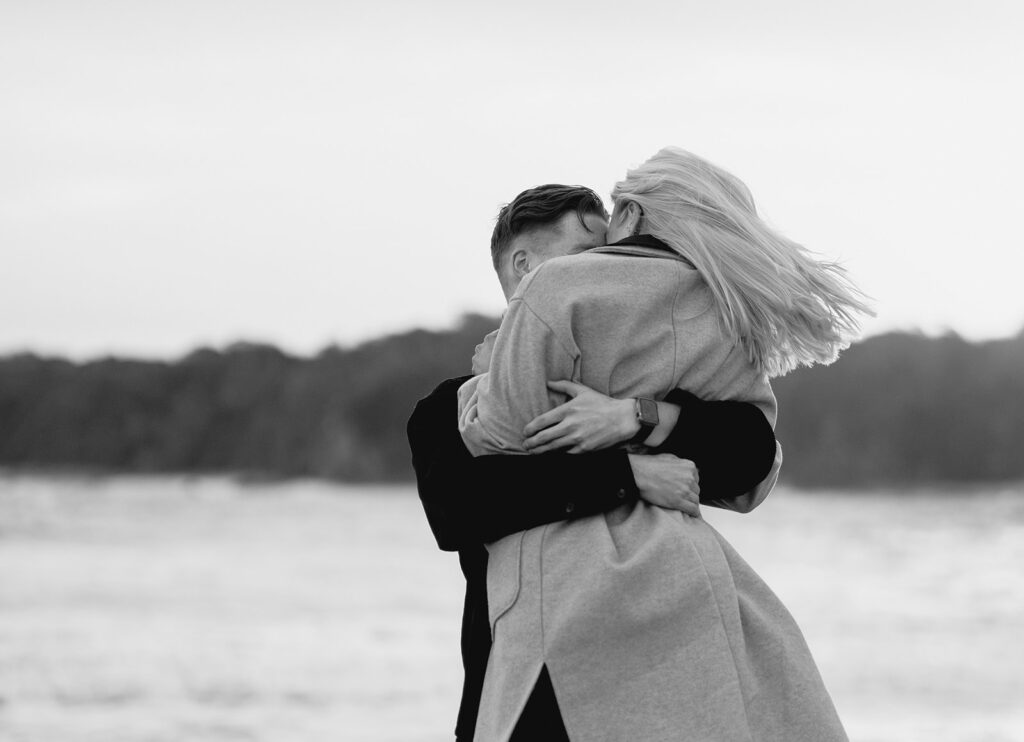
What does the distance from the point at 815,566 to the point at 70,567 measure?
670cm

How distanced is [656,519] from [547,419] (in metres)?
0.19

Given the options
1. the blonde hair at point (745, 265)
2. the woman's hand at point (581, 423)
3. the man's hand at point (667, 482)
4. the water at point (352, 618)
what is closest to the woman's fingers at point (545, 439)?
the woman's hand at point (581, 423)

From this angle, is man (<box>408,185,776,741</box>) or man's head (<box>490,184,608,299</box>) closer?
man (<box>408,185,776,741</box>)

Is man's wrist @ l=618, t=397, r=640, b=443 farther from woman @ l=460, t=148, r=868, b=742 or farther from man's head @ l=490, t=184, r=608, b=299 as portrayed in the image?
man's head @ l=490, t=184, r=608, b=299

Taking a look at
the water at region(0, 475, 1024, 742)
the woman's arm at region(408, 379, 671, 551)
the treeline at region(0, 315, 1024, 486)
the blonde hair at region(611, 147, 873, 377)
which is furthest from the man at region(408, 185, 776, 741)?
the treeline at region(0, 315, 1024, 486)

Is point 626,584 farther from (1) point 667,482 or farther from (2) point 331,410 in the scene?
(2) point 331,410

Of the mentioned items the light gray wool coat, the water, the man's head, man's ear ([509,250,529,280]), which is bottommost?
the water

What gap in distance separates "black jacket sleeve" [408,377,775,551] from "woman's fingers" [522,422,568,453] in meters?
0.01

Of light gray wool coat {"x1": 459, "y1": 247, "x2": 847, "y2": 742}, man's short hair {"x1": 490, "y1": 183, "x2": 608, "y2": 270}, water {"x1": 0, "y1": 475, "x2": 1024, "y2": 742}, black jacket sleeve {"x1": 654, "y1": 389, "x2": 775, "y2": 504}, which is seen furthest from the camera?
water {"x1": 0, "y1": 475, "x2": 1024, "y2": 742}

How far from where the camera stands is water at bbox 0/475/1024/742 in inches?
210

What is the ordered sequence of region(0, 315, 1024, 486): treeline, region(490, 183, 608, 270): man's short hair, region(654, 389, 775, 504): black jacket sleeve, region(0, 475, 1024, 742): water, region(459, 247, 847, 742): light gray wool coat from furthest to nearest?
region(0, 315, 1024, 486): treeline → region(0, 475, 1024, 742): water → region(490, 183, 608, 270): man's short hair → region(654, 389, 775, 504): black jacket sleeve → region(459, 247, 847, 742): light gray wool coat

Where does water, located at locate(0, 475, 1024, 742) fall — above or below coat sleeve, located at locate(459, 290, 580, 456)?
below

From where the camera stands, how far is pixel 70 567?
10812mm

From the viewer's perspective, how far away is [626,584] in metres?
1.43
